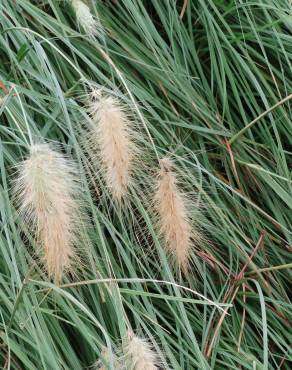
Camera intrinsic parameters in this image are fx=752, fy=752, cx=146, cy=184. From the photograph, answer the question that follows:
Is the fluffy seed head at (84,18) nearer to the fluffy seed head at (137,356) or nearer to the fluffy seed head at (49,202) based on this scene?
the fluffy seed head at (49,202)

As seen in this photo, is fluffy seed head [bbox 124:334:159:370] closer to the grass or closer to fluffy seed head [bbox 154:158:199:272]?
the grass

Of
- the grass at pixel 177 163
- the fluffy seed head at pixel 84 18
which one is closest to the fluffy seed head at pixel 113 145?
the grass at pixel 177 163

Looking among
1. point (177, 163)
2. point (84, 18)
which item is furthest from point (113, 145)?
point (177, 163)

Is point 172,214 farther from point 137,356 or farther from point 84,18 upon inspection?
point 84,18

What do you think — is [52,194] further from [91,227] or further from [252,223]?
[252,223]

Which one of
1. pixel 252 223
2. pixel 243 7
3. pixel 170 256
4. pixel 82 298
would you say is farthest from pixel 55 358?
pixel 243 7
